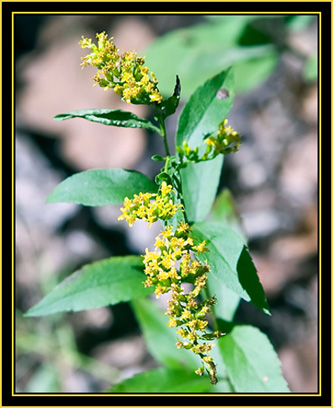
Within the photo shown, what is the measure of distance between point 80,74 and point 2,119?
88.5 inches

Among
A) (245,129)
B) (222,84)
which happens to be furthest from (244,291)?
(245,129)

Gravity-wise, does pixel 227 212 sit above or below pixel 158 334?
above

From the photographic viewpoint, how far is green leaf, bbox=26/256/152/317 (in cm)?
161

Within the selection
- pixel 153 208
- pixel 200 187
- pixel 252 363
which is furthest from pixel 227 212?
pixel 153 208

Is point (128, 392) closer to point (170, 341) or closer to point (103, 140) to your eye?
point (170, 341)

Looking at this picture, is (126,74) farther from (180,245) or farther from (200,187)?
(200,187)

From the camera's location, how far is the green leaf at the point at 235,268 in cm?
130

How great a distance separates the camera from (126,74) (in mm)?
1320

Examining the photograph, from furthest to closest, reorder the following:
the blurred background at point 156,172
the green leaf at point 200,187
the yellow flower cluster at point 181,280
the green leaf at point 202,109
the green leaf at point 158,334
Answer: the blurred background at point 156,172, the green leaf at point 158,334, the green leaf at point 200,187, the green leaf at point 202,109, the yellow flower cluster at point 181,280

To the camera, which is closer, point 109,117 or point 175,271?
point 175,271

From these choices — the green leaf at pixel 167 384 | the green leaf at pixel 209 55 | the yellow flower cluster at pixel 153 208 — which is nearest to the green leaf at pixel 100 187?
the yellow flower cluster at pixel 153 208

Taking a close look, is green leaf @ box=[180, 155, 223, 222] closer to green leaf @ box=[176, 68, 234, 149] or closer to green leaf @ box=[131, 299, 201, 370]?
green leaf @ box=[176, 68, 234, 149]

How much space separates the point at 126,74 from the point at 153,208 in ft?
1.19

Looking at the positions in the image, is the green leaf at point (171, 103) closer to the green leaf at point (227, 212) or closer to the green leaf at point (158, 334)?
the green leaf at point (227, 212)
